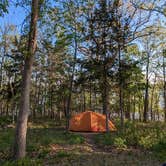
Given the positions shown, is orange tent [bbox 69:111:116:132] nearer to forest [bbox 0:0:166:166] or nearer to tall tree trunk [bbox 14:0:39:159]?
forest [bbox 0:0:166:166]

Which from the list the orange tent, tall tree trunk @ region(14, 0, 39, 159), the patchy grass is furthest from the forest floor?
the orange tent

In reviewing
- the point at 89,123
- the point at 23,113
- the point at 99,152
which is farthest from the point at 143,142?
the point at 89,123

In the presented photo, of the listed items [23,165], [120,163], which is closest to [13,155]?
[23,165]

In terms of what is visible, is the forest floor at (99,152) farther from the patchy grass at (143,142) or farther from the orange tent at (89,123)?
the orange tent at (89,123)

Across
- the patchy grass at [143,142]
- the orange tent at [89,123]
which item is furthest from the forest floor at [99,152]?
the orange tent at [89,123]

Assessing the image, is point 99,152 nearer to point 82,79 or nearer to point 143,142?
point 143,142

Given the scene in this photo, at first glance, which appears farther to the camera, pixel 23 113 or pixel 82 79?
pixel 82 79

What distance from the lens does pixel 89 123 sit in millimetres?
23297

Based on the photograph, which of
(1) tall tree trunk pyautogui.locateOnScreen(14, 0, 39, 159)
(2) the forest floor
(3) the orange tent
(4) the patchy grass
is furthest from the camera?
(3) the orange tent

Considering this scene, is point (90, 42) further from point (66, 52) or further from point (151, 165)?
point (151, 165)

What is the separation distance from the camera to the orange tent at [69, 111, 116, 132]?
23.2 m

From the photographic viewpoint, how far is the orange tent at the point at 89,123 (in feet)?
76.1

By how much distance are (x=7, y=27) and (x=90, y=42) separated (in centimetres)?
1491

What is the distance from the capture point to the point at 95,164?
9883 millimetres
